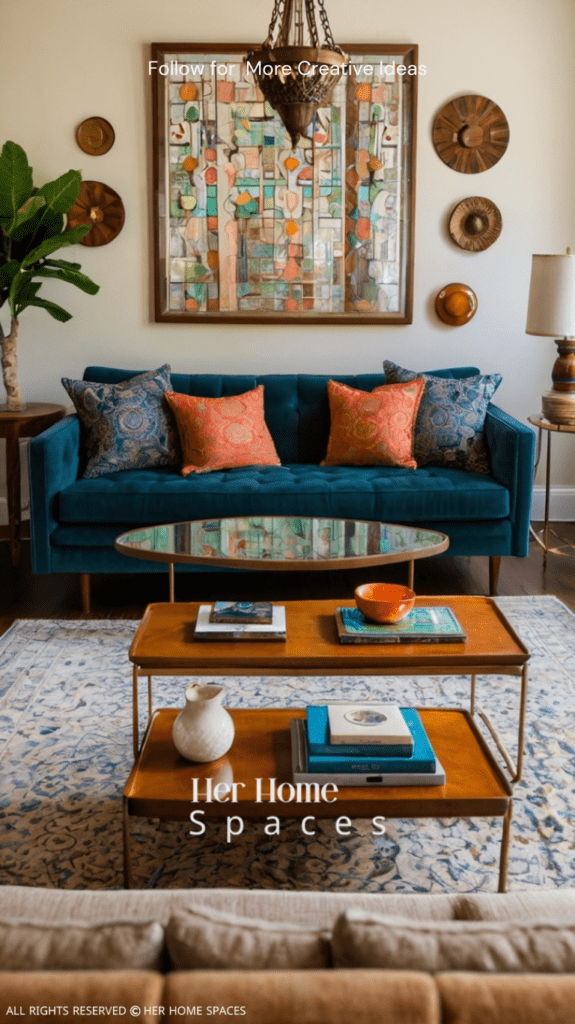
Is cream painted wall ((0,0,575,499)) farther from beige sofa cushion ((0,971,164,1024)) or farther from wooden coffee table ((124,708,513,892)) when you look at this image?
beige sofa cushion ((0,971,164,1024))

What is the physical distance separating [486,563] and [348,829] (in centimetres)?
232

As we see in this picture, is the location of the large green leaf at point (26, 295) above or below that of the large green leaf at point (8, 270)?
below

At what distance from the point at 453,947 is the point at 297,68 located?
2012 mm

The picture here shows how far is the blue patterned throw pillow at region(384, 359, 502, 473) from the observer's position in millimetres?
4012

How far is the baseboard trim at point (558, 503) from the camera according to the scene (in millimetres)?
4902

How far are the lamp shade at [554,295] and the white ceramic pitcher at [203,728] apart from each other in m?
2.66

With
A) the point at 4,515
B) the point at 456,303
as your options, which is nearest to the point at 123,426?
the point at 4,515

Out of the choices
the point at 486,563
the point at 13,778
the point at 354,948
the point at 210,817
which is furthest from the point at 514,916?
the point at 486,563

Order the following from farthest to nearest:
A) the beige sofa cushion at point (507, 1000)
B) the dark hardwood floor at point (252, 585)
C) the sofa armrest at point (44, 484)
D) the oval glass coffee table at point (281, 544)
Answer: the dark hardwood floor at point (252, 585)
the sofa armrest at point (44, 484)
the oval glass coffee table at point (281, 544)
the beige sofa cushion at point (507, 1000)

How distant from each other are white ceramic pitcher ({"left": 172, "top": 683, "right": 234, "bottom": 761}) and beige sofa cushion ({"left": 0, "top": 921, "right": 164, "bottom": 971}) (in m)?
0.97

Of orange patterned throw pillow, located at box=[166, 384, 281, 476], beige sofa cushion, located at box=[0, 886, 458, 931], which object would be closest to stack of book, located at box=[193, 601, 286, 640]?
beige sofa cushion, located at box=[0, 886, 458, 931]

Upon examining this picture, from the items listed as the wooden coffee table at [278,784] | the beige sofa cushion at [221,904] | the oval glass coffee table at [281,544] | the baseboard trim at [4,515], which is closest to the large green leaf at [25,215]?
A: the baseboard trim at [4,515]

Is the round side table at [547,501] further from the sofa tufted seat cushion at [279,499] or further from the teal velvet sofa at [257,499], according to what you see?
the sofa tufted seat cushion at [279,499]

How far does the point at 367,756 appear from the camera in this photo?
1886mm
